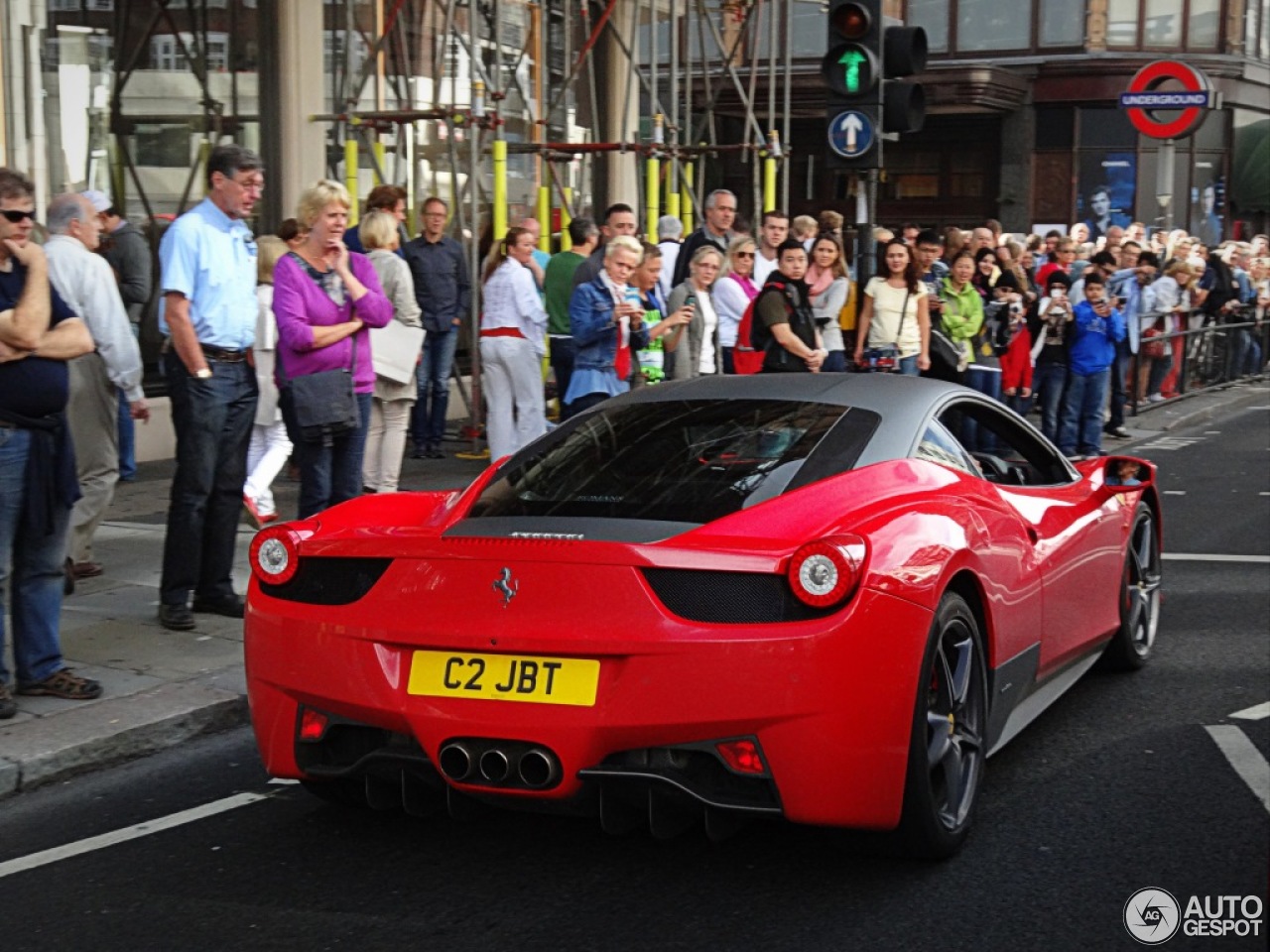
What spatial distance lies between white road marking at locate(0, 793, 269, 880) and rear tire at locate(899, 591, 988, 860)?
2.06 metres

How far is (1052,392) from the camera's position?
15383 mm

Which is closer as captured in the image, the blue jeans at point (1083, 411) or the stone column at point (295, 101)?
the stone column at point (295, 101)

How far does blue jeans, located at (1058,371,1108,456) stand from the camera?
50.2 feet

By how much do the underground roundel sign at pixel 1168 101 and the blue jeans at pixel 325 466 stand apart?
12582 mm

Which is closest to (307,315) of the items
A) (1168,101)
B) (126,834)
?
(126,834)

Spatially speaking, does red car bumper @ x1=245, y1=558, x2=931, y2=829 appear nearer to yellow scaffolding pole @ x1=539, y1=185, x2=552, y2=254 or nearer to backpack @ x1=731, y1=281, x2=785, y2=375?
backpack @ x1=731, y1=281, x2=785, y2=375

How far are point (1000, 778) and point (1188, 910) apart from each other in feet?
4.00

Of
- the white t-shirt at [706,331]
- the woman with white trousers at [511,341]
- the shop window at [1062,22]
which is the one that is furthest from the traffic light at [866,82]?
the shop window at [1062,22]

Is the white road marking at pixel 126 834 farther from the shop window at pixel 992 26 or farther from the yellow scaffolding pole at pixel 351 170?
the shop window at pixel 992 26

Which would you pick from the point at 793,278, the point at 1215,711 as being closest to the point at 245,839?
the point at 1215,711

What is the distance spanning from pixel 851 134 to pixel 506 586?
24.3 ft

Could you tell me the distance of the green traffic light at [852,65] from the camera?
36.3 ft

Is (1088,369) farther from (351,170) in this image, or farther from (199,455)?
(199,455)

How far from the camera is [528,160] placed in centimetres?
1750
